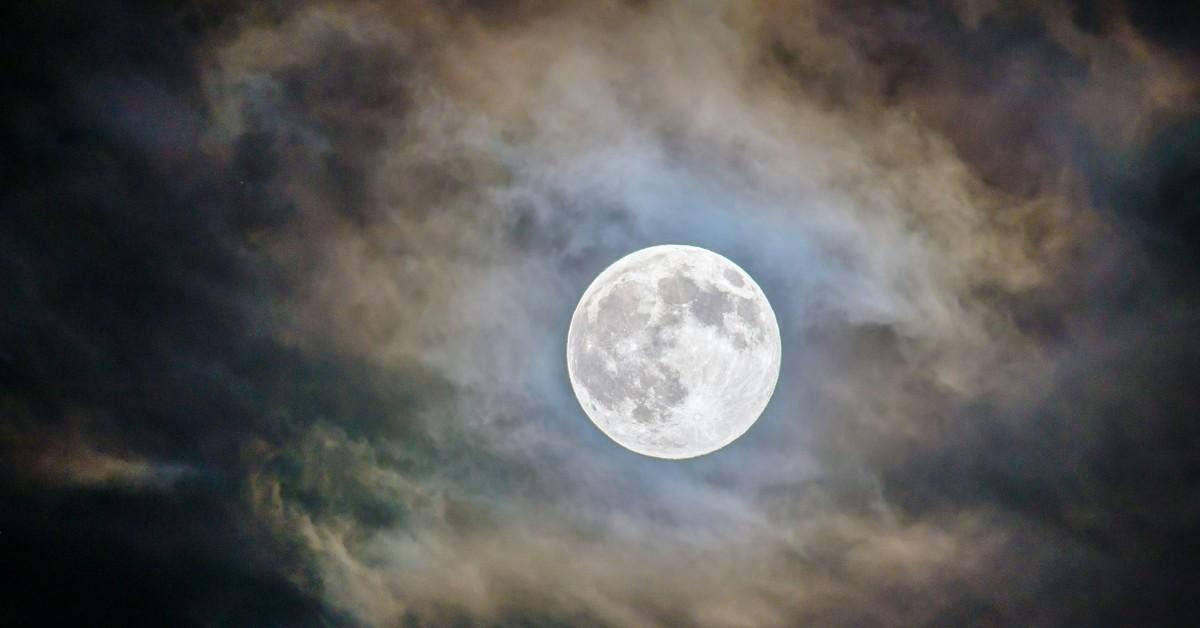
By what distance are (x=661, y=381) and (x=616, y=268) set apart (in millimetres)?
3549

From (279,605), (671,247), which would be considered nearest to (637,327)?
(671,247)

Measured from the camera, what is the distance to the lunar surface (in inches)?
659

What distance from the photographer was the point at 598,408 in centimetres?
1806

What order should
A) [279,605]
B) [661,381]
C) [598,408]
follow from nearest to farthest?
[661,381] < [598,408] < [279,605]

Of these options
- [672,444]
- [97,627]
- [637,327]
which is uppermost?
[637,327]

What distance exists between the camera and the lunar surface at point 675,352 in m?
16.8

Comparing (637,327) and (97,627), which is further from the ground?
(637,327)

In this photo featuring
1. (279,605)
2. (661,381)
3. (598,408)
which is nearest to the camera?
(661,381)

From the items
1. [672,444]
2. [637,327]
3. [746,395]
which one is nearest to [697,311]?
[637,327]

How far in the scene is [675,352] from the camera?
654 inches

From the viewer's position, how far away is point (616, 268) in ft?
60.0

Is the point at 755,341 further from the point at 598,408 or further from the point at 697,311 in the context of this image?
the point at 598,408

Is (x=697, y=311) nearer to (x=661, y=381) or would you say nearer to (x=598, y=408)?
(x=661, y=381)

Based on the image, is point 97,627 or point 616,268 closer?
point 616,268
